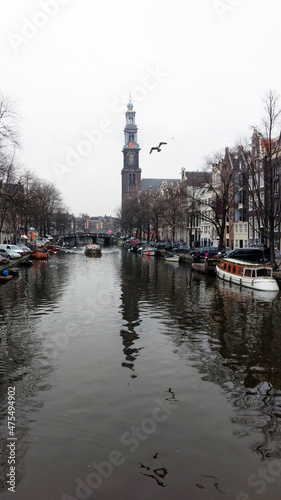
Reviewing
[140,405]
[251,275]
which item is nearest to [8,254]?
[251,275]

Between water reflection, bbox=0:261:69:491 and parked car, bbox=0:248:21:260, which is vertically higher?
parked car, bbox=0:248:21:260

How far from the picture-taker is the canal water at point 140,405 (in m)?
7.71

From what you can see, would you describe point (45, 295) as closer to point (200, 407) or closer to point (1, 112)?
point (1, 112)

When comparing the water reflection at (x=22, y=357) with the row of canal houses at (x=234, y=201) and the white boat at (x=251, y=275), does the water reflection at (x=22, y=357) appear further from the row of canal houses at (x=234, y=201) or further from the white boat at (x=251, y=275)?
the row of canal houses at (x=234, y=201)

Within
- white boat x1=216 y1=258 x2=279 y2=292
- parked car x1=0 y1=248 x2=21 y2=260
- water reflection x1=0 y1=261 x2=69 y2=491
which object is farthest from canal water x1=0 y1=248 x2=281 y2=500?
parked car x1=0 y1=248 x2=21 y2=260

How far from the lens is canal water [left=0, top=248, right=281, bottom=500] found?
304 inches

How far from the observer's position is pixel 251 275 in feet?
111

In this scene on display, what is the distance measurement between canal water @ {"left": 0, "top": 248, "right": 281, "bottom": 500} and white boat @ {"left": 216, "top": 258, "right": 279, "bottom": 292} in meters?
9.22

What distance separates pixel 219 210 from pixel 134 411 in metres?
60.5

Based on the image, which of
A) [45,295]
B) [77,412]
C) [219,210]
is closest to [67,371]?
[77,412]

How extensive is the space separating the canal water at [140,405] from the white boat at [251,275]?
30.2 ft

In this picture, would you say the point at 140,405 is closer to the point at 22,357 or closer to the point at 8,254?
the point at 22,357

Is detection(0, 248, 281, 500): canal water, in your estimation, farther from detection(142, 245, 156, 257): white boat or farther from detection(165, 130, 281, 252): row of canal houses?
detection(142, 245, 156, 257): white boat

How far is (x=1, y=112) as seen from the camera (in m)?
35.4
